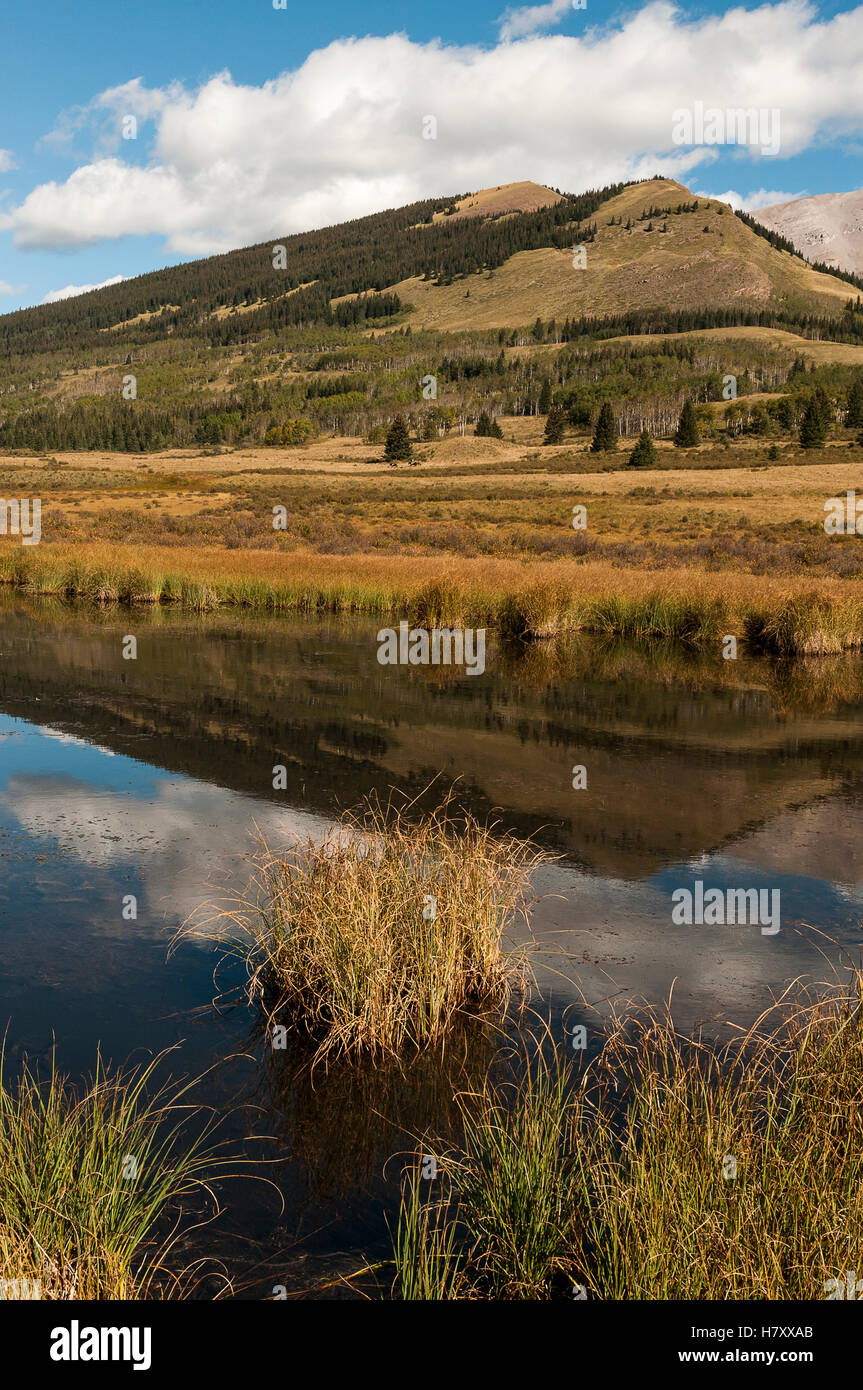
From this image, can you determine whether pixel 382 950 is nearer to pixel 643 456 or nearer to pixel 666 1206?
pixel 666 1206

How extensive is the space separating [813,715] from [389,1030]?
12.1 m

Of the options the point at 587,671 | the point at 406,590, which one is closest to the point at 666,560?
the point at 406,590

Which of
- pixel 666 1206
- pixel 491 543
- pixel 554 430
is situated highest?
pixel 554 430

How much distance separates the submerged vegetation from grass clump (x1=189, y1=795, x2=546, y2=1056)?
1.23 metres

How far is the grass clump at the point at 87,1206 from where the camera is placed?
345cm

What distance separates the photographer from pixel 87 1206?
3691mm

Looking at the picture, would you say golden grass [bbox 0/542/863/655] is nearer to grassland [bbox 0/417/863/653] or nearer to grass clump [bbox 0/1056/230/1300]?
grassland [bbox 0/417/863/653]

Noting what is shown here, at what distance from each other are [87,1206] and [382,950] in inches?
93.5

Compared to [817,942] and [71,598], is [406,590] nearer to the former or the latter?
[71,598]

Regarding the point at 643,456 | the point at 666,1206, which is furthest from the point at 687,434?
the point at 666,1206

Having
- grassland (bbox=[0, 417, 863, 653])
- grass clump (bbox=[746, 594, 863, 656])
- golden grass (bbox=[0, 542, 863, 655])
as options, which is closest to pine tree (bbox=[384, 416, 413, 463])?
grassland (bbox=[0, 417, 863, 653])

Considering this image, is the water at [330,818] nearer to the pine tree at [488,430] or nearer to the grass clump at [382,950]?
the grass clump at [382,950]

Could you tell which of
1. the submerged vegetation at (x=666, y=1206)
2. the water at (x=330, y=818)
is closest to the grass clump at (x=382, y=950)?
the water at (x=330, y=818)

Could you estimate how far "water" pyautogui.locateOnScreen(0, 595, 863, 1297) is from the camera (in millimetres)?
5242
